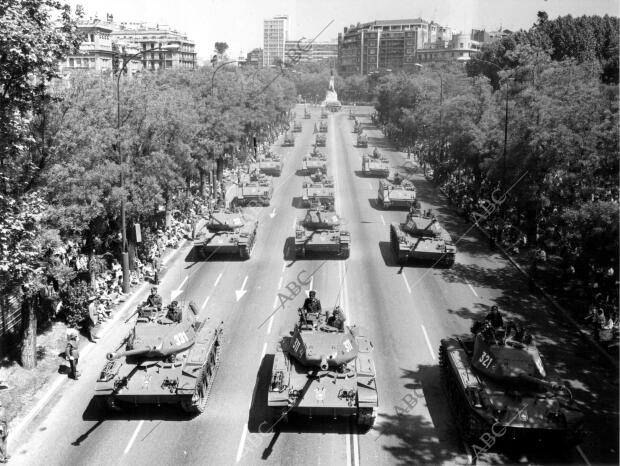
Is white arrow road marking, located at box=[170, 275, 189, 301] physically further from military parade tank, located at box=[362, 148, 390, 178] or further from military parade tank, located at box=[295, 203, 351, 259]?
military parade tank, located at box=[362, 148, 390, 178]

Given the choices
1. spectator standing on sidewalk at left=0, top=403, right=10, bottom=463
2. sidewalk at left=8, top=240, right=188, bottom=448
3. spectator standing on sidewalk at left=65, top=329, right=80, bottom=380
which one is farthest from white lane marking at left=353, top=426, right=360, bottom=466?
spectator standing on sidewalk at left=65, top=329, right=80, bottom=380

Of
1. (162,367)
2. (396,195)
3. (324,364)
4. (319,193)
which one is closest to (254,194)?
(319,193)

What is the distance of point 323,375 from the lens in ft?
58.5

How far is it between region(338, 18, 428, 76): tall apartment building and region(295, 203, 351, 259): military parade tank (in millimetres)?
137280

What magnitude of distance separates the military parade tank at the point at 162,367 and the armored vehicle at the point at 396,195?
83.3ft

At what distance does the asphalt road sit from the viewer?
16.5m

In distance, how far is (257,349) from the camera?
74.3ft

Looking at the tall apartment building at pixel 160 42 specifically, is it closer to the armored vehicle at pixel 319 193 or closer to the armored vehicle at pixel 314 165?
the armored vehicle at pixel 314 165

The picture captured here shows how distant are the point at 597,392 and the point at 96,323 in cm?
1829

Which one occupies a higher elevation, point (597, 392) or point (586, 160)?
point (586, 160)

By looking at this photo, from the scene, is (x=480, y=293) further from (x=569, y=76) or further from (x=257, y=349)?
(x=569, y=76)

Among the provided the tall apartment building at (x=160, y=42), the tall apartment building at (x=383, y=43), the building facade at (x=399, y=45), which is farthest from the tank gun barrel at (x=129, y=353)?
the building facade at (x=399, y=45)

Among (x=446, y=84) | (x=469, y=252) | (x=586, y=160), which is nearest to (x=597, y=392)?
(x=586, y=160)

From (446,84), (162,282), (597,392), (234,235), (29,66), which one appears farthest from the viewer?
(446,84)
